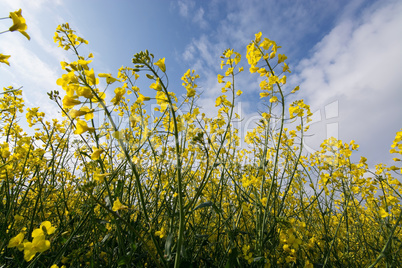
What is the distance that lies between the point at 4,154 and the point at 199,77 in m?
2.22

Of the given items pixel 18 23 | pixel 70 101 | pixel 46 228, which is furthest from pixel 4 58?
pixel 46 228

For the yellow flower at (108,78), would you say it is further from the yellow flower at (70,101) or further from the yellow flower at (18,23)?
the yellow flower at (18,23)

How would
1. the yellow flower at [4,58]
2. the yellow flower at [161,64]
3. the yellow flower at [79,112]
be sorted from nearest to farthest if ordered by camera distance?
the yellow flower at [79,112]
the yellow flower at [4,58]
the yellow flower at [161,64]

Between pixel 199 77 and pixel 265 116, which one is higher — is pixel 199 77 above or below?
above

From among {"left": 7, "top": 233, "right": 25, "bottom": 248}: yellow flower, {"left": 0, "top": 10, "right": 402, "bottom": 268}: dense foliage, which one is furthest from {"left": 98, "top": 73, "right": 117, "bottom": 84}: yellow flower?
{"left": 7, "top": 233, "right": 25, "bottom": 248}: yellow flower

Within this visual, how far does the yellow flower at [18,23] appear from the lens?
1166 millimetres

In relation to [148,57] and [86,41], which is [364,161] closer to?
[148,57]

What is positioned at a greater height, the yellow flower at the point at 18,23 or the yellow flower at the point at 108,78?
the yellow flower at the point at 18,23

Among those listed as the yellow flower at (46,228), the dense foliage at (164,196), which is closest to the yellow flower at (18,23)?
the dense foliage at (164,196)

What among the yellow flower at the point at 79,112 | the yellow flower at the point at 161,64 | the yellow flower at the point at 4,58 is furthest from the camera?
the yellow flower at the point at 161,64

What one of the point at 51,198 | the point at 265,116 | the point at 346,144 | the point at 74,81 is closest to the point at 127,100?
the point at 51,198

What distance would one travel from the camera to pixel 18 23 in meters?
1.20

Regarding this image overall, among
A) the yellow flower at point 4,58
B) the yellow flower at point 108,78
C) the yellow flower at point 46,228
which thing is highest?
the yellow flower at point 4,58

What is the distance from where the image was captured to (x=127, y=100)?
12.5 feet
